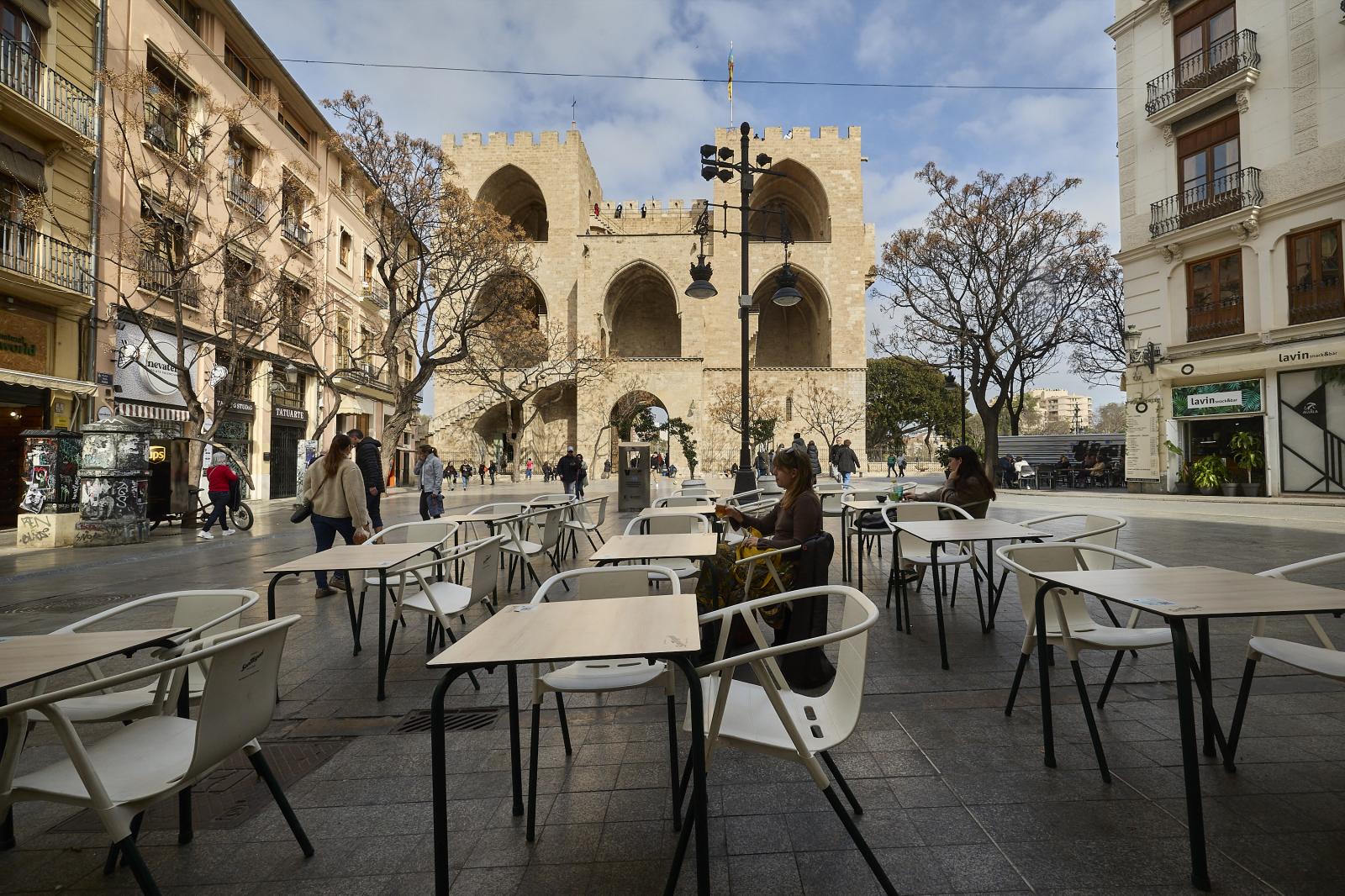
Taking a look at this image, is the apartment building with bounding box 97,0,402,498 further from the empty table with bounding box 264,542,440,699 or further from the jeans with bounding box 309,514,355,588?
the empty table with bounding box 264,542,440,699

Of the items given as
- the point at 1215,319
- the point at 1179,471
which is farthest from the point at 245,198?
the point at 1179,471

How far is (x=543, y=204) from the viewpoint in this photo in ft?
145

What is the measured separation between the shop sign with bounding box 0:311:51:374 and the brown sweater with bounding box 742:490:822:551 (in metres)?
14.8

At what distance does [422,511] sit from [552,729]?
8.32m

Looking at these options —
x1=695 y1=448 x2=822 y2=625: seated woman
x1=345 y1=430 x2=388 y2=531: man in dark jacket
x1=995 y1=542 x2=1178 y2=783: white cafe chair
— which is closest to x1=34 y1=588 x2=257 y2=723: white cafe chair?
x1=695 y1=448 x2=822 y2=625: seated woman

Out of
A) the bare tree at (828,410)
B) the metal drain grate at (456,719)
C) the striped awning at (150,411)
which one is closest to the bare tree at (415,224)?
the striped awning at (150,411)

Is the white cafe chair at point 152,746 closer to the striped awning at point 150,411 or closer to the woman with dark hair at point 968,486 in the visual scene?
the woman with dark hair at point 968,486

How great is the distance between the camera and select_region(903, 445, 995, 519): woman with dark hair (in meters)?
5.37

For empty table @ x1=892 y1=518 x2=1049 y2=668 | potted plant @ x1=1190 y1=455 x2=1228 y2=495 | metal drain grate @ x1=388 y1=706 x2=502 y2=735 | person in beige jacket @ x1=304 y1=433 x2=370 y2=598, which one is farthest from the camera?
potted plant @ x1=1190 y1=455 x2=1228 y2=495

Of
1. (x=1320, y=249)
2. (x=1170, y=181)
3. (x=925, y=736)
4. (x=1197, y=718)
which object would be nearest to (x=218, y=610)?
(x=925, y=736)

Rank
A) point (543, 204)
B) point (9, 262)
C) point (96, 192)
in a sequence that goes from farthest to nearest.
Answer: point (543, 204)
point (96, 192)
point (9, 262)

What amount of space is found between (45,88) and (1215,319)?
84.6 feet

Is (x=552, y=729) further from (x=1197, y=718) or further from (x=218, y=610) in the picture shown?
(x=1197, y=718)

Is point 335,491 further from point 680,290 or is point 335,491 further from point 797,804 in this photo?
point 680,290
